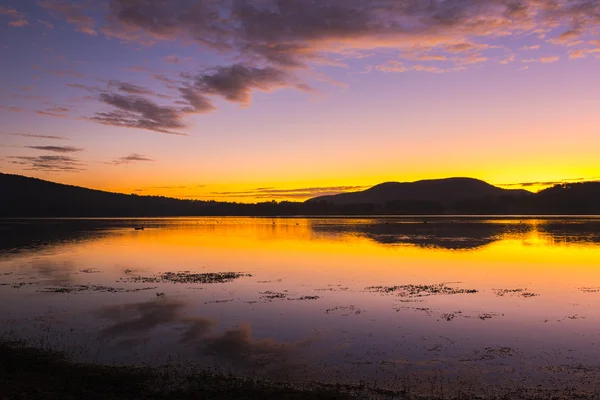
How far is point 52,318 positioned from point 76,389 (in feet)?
39.5

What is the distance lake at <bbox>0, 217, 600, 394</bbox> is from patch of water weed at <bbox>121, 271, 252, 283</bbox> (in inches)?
3.8

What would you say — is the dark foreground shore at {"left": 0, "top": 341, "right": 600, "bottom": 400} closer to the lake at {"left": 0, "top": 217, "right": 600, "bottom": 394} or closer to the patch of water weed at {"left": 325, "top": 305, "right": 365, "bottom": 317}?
the lake at {"left": 0, "top": 217, "right": 600, "bottom": 394}

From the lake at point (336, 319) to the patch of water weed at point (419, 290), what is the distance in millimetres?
138

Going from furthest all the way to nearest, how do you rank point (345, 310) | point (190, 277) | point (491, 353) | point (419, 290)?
point (190, 277) → point (419, 290) → point (345, 310) → point (491, 353)

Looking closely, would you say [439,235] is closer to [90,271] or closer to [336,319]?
[90,271]

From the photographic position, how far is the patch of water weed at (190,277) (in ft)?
123

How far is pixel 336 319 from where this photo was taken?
23828mm

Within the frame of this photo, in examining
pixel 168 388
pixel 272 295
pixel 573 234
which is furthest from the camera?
Answer: pixel 573 234

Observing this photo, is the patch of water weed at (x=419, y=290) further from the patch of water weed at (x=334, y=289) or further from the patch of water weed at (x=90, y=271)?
the patch of water weed at (x=90, y=271)

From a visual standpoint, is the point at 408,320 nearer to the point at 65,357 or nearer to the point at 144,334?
the point at 144,334

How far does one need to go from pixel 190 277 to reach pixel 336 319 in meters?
19.1

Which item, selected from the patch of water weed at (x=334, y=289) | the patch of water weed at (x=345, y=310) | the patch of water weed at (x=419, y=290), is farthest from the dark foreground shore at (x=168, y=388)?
the patch of water weed at (x=334, y=289)

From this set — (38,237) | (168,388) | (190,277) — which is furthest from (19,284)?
(38,237)

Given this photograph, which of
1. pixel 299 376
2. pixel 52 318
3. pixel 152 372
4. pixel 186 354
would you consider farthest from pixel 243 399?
pixel 52 318
